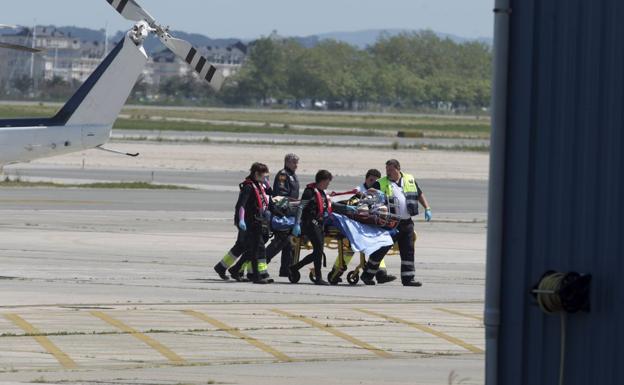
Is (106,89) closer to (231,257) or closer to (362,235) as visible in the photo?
(231,257)

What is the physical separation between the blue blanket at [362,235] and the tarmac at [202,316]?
0.69 meters

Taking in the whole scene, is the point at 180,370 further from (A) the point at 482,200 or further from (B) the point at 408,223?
(A) the point at 482,200

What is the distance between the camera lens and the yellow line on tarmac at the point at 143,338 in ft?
45.1

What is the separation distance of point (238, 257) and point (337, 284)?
1.64m

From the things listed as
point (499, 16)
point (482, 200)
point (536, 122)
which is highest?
point (499, 16)

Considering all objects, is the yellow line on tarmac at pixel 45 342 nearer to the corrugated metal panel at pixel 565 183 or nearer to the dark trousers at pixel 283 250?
the corrugated metal panel at pixel 565 183

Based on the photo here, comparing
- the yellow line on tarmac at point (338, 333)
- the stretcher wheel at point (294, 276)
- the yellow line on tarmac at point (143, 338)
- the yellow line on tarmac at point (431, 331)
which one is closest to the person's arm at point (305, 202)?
the stretcher wheel at point (294, 276)

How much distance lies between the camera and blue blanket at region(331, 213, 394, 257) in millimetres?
21203

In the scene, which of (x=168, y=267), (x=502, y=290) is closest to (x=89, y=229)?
(x=168, y=267)

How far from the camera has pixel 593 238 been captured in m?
7.89

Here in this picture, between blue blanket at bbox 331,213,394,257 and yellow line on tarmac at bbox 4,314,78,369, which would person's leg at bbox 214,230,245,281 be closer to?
blue blanket at bbox 331,213,394,257

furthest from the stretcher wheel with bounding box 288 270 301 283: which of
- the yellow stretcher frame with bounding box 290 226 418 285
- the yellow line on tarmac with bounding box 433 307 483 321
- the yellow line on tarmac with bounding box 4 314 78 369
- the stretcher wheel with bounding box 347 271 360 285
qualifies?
the yellow line on tarmac with bounding box 4 314 78 369

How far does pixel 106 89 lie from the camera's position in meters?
34.6

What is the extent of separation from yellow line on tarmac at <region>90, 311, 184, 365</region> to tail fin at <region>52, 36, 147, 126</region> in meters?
18.0
